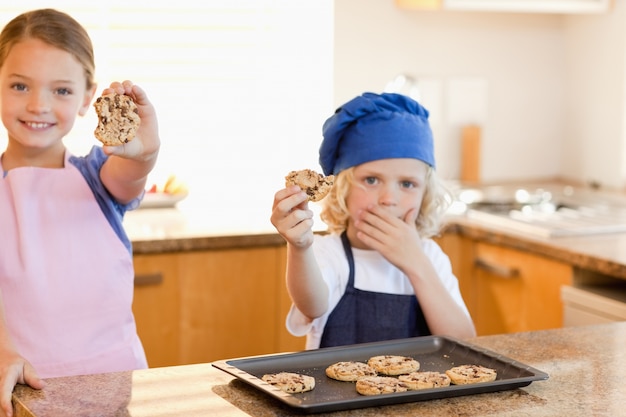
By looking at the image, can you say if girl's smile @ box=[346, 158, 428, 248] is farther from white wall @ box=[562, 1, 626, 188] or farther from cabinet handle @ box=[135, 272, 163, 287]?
white wall @ box=[562, 1, 626, 188]

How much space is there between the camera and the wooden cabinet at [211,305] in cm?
277

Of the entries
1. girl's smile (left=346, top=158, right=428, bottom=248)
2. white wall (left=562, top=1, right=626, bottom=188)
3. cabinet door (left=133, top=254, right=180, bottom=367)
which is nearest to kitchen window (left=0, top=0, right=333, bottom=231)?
cabinet door (left=133, top=254, right=180, bottom=367)

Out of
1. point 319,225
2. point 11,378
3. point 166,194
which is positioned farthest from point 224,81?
point 11,378

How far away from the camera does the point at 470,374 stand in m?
1.42

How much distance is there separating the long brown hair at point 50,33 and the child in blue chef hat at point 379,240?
516mm

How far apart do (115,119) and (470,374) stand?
0.68m

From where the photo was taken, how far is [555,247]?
8.68ft

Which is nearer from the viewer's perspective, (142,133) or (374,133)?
(142,133)

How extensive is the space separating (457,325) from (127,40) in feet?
5.86

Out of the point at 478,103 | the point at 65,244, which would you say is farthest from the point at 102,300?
the point at 478,103

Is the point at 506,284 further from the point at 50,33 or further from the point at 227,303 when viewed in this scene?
the point at 50,33

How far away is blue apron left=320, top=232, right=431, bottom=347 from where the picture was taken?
6.47 ft

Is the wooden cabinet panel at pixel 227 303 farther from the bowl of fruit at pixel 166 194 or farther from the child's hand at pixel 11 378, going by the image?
the child's hand at pixel 11 378

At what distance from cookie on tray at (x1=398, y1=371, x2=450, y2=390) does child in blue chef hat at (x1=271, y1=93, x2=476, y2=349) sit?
483 millimetres
